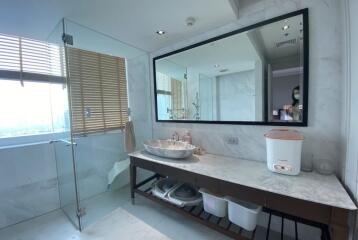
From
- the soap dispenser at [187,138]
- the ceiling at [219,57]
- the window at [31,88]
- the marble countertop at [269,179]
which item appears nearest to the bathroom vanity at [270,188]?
the marble countertop at [269,179]

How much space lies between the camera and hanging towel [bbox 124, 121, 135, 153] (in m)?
2.58

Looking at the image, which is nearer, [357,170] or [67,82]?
[357,170]

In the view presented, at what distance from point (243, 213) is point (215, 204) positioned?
28 centimetres

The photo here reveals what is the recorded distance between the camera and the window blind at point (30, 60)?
202 cm

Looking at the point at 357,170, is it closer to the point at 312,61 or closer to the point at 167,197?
the point at 312,61

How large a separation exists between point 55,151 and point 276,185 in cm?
258

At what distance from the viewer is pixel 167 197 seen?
1.95 metres

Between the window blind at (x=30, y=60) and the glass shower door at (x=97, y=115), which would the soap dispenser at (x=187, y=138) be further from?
the window blind at (x=30, y=60)

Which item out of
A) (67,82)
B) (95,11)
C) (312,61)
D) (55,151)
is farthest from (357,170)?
(55,151)

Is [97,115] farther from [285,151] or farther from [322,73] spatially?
[322,73]

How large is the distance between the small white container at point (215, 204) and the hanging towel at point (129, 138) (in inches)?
51.7

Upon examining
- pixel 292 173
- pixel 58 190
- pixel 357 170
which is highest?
pixel 357 170

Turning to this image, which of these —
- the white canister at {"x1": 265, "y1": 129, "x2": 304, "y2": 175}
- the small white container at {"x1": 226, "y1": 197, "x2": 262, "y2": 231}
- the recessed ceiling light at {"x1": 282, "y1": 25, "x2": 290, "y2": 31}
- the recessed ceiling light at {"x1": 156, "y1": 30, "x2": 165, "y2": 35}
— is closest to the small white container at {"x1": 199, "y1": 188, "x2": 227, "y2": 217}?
the small white container at {"x1": 226, "y1": 197, "x2": 262, "y2": 231}

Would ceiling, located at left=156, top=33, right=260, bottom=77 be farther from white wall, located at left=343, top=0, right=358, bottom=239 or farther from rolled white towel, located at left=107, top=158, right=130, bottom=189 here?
rolled white towel, located at left=107, top=158, right=130, bottom=189
